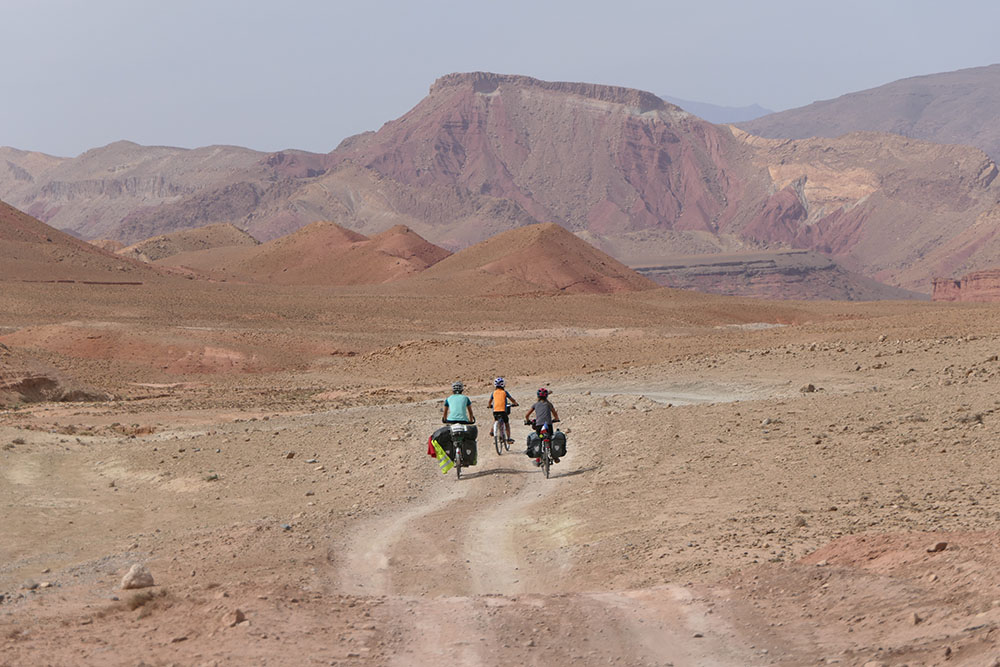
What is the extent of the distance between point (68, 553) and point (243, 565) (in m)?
4.31

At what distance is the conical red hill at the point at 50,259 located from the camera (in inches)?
3258

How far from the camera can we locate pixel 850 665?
27.6ft

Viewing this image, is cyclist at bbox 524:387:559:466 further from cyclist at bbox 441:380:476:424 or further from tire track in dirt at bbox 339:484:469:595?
tire track in dirt at bbox 339:484:469:595

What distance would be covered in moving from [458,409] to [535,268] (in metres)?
80.2

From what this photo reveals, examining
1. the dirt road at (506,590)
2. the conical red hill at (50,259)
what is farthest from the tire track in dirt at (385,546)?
the conical red hill at (50,259)

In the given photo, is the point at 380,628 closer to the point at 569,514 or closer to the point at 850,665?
the point at 850,665

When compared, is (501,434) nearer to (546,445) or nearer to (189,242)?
(546,445)

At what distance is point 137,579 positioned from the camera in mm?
11383

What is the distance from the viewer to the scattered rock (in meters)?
11.3

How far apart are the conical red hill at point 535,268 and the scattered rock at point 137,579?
76504 mm

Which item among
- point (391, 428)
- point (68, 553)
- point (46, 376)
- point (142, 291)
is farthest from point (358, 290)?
point (68, 553)

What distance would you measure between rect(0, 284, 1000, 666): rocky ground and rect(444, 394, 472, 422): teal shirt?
3.53ft

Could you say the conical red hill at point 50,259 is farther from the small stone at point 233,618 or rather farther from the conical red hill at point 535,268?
the small stone at point 233,618

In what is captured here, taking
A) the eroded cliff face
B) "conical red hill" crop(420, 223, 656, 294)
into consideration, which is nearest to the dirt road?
"conical red hill" crop(420, 223, 656, 294)
